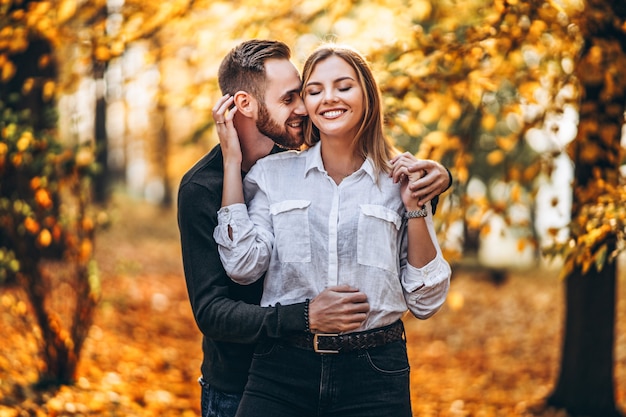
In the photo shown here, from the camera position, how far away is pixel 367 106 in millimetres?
2617

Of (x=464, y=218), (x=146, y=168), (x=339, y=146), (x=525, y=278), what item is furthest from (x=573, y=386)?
(x=146, y=168)

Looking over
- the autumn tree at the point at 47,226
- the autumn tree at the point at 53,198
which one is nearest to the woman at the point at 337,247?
the autumn tree at the point at 53,198

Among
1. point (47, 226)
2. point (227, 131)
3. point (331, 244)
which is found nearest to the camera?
point (331, 244)

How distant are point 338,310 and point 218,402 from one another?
721 mm

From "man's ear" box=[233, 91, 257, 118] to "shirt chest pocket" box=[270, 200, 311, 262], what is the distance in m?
0.44

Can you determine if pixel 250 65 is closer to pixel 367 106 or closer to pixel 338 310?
pixel 367 106

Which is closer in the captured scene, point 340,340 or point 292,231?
point 340,340

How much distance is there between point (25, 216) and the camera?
5449 mm

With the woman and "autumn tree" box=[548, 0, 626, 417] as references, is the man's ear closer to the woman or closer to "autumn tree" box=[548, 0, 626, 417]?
the woman

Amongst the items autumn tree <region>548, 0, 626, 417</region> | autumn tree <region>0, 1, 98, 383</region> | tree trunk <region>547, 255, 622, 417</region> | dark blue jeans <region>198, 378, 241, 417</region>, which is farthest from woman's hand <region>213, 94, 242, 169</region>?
tree trunk <region>547, 255, 622, 417</region>

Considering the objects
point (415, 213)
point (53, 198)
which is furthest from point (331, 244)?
point (53, 198)

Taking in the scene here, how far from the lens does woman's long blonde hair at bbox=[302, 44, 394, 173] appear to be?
261 cm

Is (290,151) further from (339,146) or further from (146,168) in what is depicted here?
(146,168)

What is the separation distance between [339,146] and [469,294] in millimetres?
9820
